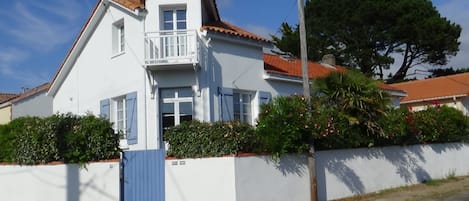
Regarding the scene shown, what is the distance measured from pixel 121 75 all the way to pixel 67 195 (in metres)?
6.05

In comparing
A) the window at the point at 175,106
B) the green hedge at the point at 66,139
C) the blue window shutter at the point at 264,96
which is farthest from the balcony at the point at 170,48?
the green hedge at the point at 66,139

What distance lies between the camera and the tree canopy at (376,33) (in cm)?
3559

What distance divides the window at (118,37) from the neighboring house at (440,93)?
17.9 meters

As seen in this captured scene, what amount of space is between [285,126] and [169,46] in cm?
568

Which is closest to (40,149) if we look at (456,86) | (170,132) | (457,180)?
(170,132)

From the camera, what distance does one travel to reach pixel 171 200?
11.7 meters

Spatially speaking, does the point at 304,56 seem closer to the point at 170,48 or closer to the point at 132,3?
the point at 170,48

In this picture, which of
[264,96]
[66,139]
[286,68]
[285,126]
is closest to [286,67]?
[286,68]

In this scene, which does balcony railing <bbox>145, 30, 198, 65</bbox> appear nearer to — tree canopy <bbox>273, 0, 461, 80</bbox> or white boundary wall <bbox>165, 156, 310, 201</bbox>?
white boundary wall <bbox>165, 156, 310, 201</bbox>

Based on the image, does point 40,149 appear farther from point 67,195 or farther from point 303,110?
point 303,110

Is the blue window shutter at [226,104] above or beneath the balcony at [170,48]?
beneath

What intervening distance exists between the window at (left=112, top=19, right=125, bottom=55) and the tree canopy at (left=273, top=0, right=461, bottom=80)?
70.4 feet

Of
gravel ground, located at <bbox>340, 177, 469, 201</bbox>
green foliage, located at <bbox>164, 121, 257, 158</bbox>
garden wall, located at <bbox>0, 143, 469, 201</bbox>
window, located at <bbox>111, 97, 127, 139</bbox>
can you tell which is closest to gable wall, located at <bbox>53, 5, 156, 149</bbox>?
window, located at <bbox>111, 97, 127, 139</bbox>

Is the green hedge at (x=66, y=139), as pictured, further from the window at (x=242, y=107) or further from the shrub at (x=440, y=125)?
the shrub at (x=440, y=125)
